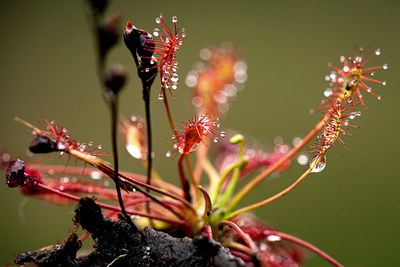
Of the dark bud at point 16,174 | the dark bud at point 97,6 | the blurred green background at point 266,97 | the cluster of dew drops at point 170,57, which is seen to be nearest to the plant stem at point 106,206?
the dark bud at point 16,174

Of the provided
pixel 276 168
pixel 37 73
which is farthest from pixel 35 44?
pixel 276 168

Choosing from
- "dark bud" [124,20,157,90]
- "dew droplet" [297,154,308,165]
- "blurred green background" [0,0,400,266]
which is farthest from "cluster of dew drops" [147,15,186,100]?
"blurred green background" [0,0,400,266]

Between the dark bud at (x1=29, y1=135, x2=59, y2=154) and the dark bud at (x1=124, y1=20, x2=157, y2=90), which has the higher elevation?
the dark bud at (x1=124, y1=20, x2=157, y2=90)

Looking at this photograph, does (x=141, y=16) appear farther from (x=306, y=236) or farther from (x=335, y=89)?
(x=335, y=89)

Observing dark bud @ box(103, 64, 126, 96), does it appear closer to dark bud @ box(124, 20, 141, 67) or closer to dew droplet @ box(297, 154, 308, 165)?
dark bud @ box(124, 20, 141, 67)

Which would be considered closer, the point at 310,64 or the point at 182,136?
the point at 182,136

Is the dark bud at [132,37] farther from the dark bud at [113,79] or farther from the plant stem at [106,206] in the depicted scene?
the plant stem at [106,206]

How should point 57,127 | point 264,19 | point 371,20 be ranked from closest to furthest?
point 57,127
point 371,20
point 264,19

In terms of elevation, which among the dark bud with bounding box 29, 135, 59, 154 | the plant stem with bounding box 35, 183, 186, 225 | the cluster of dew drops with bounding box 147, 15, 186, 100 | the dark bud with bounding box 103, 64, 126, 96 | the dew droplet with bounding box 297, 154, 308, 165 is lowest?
the plant stem with bounding box 35, 183, 186, 225
